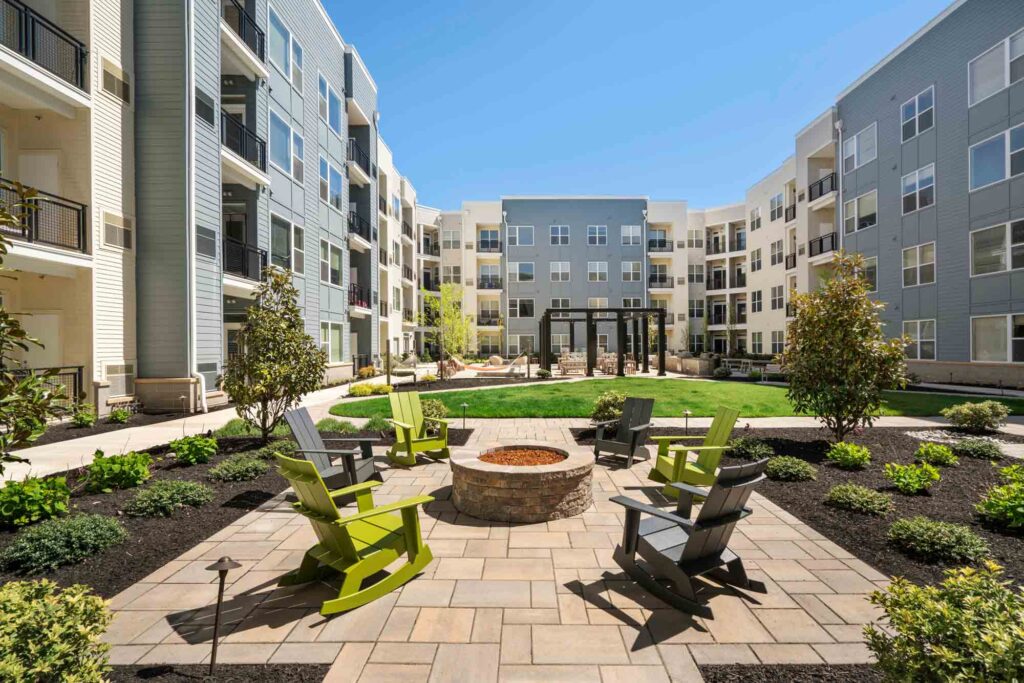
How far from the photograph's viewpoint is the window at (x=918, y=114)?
69.3 feet

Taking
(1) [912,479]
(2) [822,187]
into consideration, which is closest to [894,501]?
(1) [912,479]

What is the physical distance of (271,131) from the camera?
18047mm

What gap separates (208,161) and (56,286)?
5102 mm

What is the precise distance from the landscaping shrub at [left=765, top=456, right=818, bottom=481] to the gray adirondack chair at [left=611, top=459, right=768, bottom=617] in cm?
355

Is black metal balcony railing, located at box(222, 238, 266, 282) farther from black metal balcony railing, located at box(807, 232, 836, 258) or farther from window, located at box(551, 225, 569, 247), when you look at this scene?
window, located at box(551, 225, 569, 247)

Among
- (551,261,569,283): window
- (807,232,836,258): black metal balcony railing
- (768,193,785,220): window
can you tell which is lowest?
(807,232,836,258): black metal balcony railing

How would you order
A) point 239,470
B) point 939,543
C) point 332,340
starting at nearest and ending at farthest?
point 939,543 < point 239,470 < point 332,340

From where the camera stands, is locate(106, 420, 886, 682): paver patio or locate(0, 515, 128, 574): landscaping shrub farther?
locate(0, 515, 128, 574): landscaping shrub

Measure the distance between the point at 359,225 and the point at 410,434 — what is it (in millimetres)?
22612

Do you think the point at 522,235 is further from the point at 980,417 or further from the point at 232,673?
the point at 232,673

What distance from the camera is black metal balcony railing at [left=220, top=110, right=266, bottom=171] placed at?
51.1 feet

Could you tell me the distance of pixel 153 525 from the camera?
202 inches

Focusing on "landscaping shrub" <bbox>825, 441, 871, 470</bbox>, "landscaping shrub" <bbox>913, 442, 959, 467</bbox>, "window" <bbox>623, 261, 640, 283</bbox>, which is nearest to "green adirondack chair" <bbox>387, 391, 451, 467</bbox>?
"landscaping shrub" <bbox>825, 441, 871, 470</bbox>

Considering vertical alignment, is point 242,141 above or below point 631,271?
above
